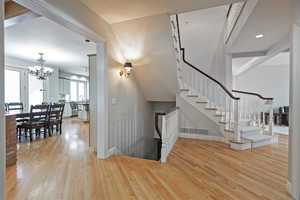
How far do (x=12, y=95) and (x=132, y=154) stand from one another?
5603 millimetres

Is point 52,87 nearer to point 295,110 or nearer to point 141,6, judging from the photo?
point 141,6

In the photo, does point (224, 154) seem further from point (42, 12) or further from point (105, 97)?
point (42, 12)

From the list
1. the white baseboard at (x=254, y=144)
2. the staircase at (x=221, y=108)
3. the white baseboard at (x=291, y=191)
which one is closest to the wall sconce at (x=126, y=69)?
the staircase at (x=221, y=108)

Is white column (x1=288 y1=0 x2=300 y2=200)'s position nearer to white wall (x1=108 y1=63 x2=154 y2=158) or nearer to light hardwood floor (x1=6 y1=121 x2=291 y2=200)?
light hardwood floor (x1=6 y1=121 x2=291 y2=200)

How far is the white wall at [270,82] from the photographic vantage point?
305 inches

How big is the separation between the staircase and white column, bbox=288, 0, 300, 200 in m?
1.67

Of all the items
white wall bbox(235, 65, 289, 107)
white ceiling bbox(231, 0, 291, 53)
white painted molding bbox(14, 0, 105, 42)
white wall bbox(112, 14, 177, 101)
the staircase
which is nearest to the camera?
white painted molding bbox(14, 0, 105, 42)

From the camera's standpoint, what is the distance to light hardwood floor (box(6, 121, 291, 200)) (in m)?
1.85

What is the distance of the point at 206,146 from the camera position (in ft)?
12.4

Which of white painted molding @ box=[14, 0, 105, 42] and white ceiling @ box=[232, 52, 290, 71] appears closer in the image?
white painted molding @ box=[14, 0, 105, 42]

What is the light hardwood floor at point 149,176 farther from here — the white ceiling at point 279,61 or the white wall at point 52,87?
the white ceiling at point 279,61

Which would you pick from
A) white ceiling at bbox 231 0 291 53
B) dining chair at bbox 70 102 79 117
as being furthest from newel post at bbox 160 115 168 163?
dining chair at bbox 70 102 79 117

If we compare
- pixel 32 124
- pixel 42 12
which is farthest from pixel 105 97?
pixel 32 124

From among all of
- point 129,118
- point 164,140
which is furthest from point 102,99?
point 164,140
